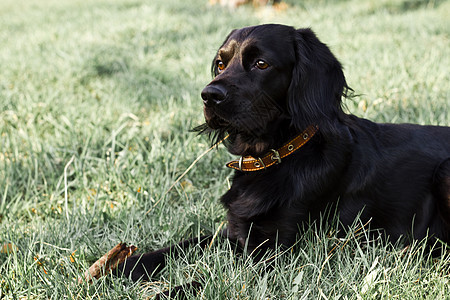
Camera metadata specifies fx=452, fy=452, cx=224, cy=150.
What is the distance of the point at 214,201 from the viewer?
2500mm

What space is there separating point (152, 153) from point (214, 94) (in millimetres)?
1174

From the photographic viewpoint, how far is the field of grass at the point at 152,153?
5.71 ft

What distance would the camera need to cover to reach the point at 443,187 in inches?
80.7

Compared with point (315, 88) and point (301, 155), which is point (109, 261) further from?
point (315, 88)

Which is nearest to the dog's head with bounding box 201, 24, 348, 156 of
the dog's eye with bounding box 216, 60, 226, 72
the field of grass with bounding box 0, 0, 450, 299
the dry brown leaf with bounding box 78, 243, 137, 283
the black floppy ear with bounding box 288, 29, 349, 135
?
the black floppy ear with bounding box 288, 29, 349, 135

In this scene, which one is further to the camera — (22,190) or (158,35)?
(158,35)

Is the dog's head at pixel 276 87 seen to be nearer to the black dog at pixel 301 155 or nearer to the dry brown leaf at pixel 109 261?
the black dog at pixel 301 155

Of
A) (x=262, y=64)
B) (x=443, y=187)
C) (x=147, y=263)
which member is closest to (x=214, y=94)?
(x=262, y=64)

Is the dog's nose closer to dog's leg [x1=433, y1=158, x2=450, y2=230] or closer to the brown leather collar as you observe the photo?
the brown leather collar

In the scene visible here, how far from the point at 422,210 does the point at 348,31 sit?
4.52 meters

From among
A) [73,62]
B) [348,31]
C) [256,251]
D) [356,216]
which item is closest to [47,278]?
[256,251]

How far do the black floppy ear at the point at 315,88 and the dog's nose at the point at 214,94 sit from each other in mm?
314

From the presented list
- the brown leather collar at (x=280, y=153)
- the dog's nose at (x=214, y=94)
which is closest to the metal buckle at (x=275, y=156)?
the brown leather collar at (x=280, y=153)

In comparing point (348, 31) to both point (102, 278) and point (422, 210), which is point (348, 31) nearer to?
point (422, 210)
